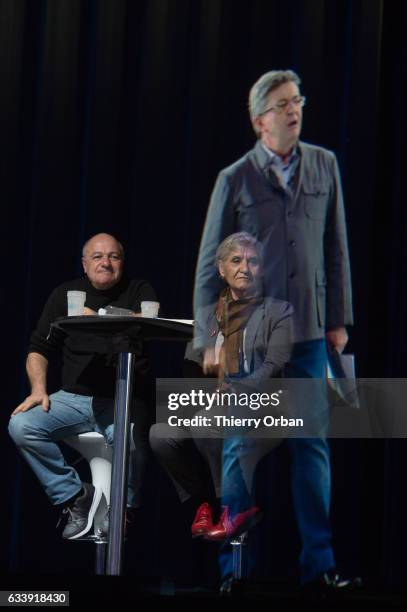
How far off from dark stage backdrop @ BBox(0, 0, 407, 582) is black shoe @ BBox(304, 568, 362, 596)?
1.27ft

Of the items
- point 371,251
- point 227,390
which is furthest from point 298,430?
point 371,251

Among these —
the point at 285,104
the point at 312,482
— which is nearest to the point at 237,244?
the point at 285,104

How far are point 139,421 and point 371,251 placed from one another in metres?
1.18

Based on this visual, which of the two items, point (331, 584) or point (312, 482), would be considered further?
point (312, 482)

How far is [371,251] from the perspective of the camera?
3.70 metres

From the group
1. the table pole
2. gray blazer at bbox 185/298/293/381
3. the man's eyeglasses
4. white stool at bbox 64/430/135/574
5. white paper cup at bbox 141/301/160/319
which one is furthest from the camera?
the man's eyeglasses

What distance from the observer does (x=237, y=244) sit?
3.51 meters

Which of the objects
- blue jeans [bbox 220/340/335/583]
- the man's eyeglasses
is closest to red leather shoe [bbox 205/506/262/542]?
blue jeans [bbox 220/340/335/583]

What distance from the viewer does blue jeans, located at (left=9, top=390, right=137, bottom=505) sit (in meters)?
3.27

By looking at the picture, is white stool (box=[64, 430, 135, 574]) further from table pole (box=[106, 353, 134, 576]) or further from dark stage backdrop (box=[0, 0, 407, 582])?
dark stage backdrop (box=[0, 0, 407, 582])

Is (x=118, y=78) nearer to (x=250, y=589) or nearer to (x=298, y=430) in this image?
(x=298, y=430)

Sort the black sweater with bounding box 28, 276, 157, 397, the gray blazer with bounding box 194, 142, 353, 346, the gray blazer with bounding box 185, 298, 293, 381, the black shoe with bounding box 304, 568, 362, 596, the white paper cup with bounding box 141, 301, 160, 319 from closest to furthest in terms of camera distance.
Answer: the white paper cup with bounding box 141, 301, 160, 319 < the black shoe with bounding box 304, 568, 362, 596 < the gray blazer with bounding box 185, 298, 293, 381 < the black sweater with bounding box 28, 276, 157, 397 < the gray blazer with bounding box 194, 142, 353, 346

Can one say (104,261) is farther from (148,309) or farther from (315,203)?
(315,203)

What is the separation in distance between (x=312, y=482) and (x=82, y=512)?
0.89 metres
